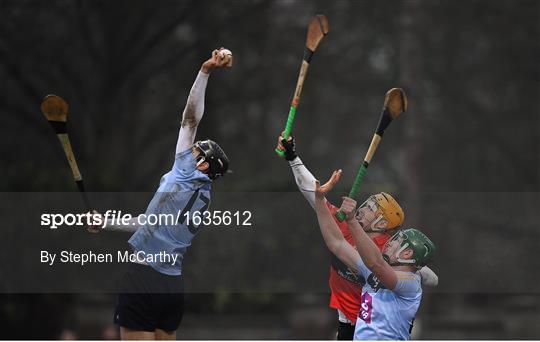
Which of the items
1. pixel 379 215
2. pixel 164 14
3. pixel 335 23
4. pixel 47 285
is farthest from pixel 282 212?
pixel 379 215

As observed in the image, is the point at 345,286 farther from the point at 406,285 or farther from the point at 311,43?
the point at 311,43

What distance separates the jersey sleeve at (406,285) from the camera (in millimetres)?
9906

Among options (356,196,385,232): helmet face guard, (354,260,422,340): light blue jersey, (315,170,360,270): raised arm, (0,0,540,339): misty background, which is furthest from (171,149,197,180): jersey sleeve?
(0,0,540,339): misty background

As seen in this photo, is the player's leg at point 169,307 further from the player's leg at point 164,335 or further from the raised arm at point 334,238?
the raised arm at point 334,238

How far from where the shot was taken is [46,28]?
25.9 meters

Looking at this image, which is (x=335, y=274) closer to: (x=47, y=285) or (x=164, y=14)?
(x=47, y=285)

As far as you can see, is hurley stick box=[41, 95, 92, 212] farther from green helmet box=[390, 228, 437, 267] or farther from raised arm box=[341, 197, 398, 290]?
green helmet box=[390, 228, 437, 267]

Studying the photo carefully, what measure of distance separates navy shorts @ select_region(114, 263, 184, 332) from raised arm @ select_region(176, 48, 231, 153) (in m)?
1.04

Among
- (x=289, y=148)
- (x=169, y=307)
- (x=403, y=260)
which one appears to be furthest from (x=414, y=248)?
(x=169, y=307)

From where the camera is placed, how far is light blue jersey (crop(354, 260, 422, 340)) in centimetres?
1002

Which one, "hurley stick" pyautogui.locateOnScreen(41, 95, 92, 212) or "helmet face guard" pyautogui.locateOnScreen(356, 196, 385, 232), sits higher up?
"hurley stick" pyautogui.locateOnScreen(41, 95, 92, 212)

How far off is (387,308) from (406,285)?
25 centimetres

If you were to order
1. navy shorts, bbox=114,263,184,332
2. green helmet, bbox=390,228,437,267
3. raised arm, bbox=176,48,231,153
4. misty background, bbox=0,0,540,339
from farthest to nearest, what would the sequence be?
misty background, bbox=0,0,540,339, navy shorts, bbox=114,263,184,332, raised arm, bbox=176,48,231,153, green helmet, bbox=390,228,437,267

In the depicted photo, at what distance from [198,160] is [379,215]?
153 cm
